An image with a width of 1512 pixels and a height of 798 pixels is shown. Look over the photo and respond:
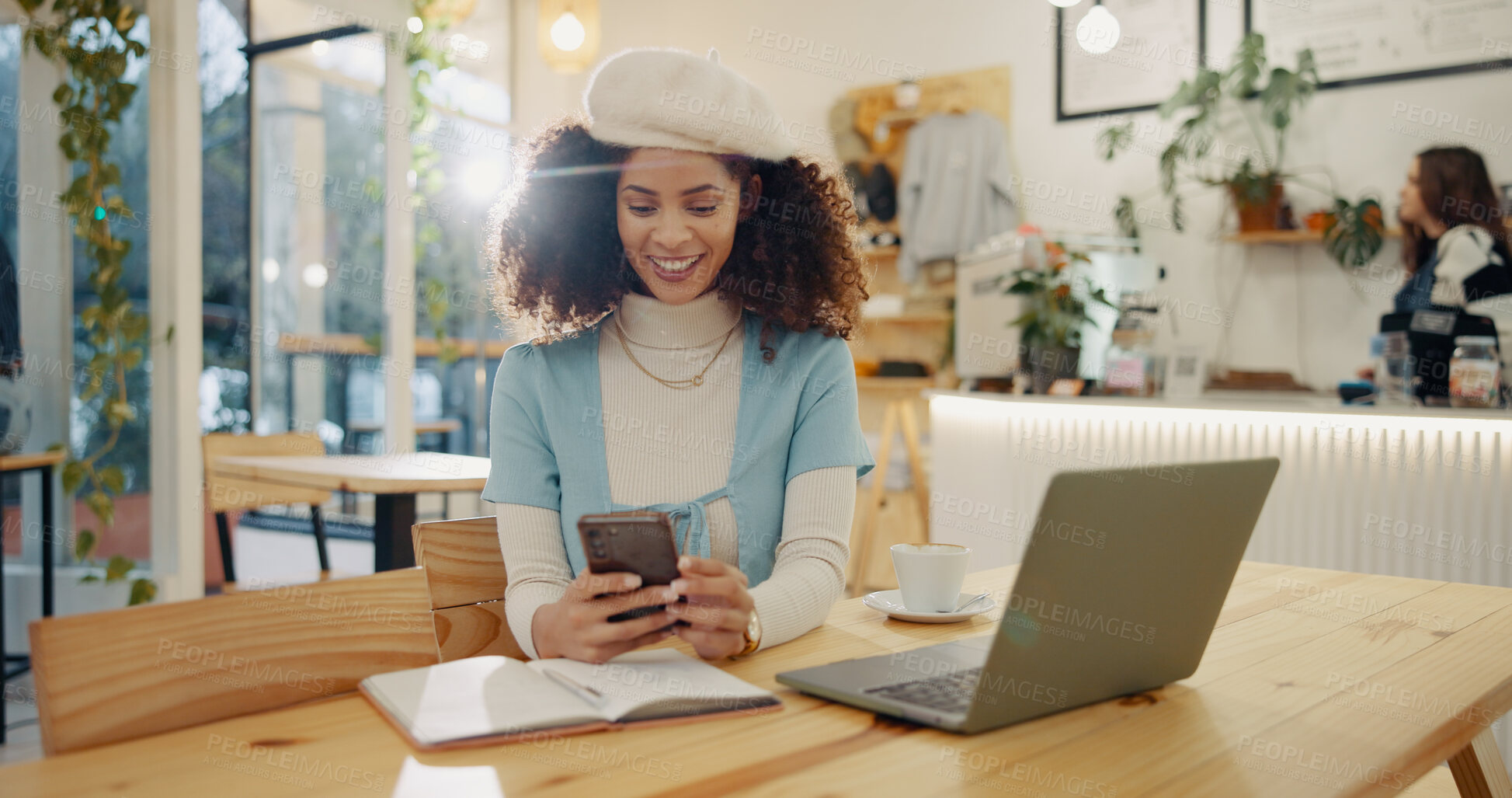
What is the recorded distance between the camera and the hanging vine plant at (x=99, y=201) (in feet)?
9.64

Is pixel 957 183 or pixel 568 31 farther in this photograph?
pixel 957 183

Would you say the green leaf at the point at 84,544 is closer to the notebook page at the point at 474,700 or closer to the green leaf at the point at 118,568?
the green leaf at the point at 118,568

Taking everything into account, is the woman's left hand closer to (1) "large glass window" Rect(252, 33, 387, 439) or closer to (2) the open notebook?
(2) the open notebook

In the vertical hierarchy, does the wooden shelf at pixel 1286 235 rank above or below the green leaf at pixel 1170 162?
below

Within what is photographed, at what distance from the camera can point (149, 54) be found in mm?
3172

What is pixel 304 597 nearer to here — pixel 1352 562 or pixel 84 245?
pixel 1352 562

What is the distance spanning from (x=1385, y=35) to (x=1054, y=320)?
2041 mm

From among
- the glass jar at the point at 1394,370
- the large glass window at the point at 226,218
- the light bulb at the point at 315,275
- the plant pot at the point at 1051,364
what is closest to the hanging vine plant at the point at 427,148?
the light bulb at the point at 315,275

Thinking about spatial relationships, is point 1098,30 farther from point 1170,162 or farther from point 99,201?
point 99,201

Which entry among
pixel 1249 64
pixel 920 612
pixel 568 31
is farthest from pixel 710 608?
pixel 1249 64

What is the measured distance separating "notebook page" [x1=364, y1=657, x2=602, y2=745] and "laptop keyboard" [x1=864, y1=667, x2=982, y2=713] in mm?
223

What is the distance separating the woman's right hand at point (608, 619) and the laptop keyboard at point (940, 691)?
0.68ft

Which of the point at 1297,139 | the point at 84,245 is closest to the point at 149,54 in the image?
the point at 84,245

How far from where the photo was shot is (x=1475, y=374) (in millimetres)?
2459
